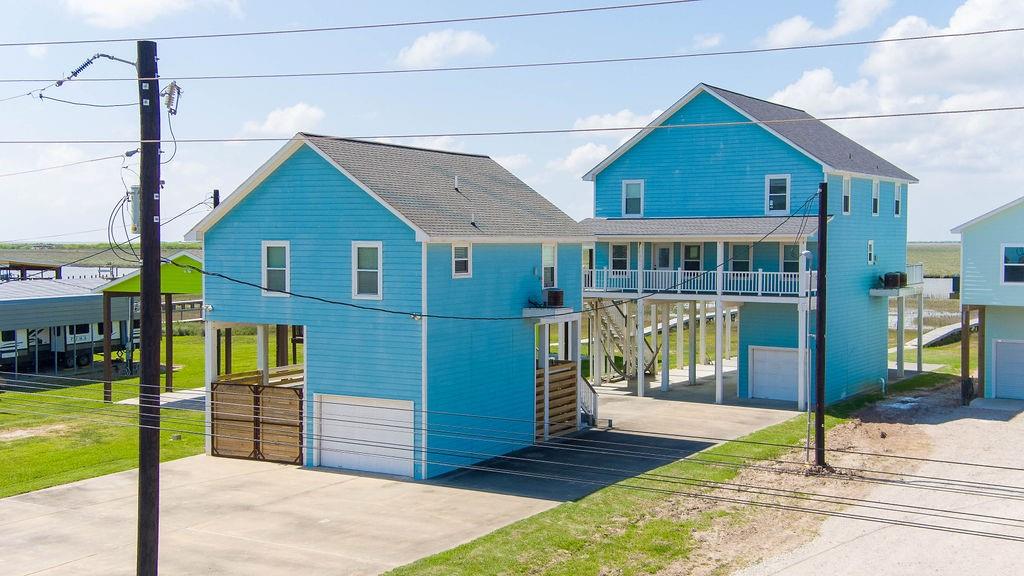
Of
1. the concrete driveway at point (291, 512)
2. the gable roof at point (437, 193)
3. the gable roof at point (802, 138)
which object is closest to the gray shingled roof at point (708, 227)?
the gable roof at point (802, 138)

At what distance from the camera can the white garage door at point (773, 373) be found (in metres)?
34.8

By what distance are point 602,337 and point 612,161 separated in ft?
22.8

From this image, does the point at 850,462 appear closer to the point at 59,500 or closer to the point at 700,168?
the point at 700,168

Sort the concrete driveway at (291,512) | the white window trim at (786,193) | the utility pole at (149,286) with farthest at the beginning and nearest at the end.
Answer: the white window trim at (786,193)
the concrete driveway at (291,512)
the utility pole at (149,286)

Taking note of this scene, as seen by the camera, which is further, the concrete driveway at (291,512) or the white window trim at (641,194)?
the white window trim at (641,194)

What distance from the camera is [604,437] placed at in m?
28.5

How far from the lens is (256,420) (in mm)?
25891

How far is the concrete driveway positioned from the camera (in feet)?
58.6

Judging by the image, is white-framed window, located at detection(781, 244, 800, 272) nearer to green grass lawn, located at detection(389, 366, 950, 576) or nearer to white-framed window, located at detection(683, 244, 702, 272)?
white-framed window, located at detection(683, 244, 702, 272)

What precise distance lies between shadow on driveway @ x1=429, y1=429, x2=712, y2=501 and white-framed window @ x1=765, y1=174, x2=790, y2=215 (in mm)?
10892

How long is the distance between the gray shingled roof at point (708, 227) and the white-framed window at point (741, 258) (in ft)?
3.21

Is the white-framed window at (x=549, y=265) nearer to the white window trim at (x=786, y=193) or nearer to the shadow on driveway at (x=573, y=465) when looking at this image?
the shadow on driveway at (x=573, y=465)

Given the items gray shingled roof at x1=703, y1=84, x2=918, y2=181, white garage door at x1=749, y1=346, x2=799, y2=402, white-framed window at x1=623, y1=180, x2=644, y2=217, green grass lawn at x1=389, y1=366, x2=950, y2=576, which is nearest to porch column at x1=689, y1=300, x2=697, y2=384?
white garage door at x1=749, y1=346, x2=799, y2=402

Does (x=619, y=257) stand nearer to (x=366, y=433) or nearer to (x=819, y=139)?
(x=819, y=139)
